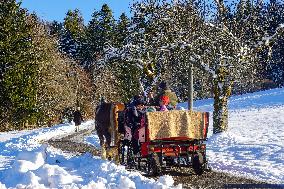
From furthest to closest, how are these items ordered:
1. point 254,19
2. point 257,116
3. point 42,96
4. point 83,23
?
point 83,23 < point 42,96 < point 257,116 < point 254,19

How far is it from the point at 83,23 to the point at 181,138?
84972 millimetres

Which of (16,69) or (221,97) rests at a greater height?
(16,69)

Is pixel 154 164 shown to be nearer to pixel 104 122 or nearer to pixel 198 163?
pixel 198 163

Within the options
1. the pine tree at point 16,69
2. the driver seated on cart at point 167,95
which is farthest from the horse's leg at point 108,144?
the pine tree at point 16,69

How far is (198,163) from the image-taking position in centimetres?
1257

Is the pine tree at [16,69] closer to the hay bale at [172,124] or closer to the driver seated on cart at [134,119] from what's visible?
the driver seated on cart at [134,119]

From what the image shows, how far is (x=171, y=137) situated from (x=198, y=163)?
0.92 metres

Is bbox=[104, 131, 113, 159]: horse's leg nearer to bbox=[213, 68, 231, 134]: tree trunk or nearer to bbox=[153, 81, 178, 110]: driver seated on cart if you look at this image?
bbox=[153, 81, 178, 110]: driver seated on cart

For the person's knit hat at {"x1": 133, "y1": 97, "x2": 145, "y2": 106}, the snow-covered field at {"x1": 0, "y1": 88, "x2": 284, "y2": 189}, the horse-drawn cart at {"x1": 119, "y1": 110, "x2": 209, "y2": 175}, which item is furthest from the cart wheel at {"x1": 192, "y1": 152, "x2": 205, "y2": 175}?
the person's knit hat at {"x1": 133, "y1": 97, "x2": 145, "y2": 106}

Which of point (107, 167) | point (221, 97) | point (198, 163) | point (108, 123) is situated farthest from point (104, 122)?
point (221, 97)

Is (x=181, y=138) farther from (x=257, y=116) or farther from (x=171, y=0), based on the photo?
(x=257, y=116)

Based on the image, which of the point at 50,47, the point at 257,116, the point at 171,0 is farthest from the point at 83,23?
the point at 171,0

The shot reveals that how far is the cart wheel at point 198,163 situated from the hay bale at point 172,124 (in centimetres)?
47

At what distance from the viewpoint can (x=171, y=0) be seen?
24.3 metres
